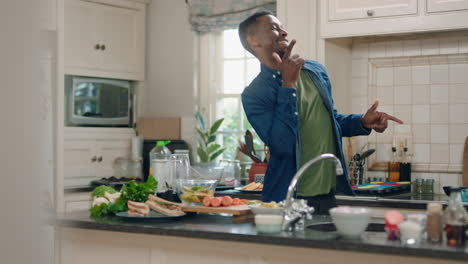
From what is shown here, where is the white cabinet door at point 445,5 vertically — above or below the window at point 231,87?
above

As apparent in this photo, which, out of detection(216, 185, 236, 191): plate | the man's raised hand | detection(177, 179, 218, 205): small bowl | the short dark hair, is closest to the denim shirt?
the man's raised hand

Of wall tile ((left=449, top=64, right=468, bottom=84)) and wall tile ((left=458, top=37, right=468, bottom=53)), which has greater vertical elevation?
wall tile ((left=458, top=37, right=468, bottom=53))

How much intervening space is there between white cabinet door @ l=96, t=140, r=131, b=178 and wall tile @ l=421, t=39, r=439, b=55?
257cm

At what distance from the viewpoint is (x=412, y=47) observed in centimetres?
387

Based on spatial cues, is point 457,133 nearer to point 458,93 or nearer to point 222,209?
point 458,93

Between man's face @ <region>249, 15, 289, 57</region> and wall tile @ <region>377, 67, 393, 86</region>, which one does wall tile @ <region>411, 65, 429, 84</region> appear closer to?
wall tile @ <region>377, 67, 393, 86</region>

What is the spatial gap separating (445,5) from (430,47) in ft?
1.52

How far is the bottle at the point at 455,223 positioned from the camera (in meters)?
1.71

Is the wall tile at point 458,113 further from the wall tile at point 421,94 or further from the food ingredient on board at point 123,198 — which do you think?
the food ingredient on board at point 123,198

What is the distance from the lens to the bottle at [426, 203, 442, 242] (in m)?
1.77

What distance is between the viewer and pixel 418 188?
3.65 meters

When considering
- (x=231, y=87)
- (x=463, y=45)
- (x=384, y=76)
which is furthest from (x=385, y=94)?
(x=231, y=87)

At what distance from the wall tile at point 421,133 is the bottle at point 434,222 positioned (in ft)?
7.16

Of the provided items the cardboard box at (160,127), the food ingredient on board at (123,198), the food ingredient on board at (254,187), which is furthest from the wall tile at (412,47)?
the food ingredient on board at (123,198)
